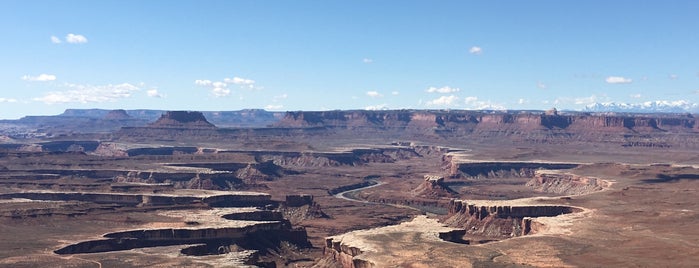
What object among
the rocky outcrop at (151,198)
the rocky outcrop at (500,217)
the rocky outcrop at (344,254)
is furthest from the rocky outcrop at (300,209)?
the rocky outcrop at (344,254)

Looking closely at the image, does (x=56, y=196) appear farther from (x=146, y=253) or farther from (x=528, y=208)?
(x=528, y=208)

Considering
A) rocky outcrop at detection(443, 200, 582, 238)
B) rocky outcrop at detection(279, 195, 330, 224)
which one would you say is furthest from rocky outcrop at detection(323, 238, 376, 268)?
rocky outcrop at detection(279, 195, 330, 224)

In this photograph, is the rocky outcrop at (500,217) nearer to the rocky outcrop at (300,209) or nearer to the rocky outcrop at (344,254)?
the rocky outcrop at (300,209)

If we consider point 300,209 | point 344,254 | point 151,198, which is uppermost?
point 151,198

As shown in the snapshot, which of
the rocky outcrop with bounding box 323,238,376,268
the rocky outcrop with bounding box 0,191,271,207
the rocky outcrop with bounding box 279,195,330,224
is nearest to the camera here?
the rocky outcrop with bounding box 323,238,376,268

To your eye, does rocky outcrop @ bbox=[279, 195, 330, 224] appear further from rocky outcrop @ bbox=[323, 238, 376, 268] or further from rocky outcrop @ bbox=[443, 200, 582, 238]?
rocky outcrop @ bbox=[323, 238, 376, 268]

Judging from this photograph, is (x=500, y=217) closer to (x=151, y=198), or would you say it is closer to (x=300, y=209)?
(x=300, y=209)

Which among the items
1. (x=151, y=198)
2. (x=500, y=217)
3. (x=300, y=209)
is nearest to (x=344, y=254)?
(x=500, y=217)

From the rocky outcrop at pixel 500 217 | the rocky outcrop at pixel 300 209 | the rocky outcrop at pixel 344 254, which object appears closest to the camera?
the rocky outcrop at pixel 344 254

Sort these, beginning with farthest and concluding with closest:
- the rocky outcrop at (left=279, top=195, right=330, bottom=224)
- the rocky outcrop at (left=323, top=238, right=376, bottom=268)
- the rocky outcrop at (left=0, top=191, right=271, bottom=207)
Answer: the rocky outcrop at (left=279, top=195, right=330, bottom=224)
the rocky outcrop at (left=0, top=191, right=271, bottom=207)
the rocky outcrop at (left=323, top=238, right=376, bottom=268)

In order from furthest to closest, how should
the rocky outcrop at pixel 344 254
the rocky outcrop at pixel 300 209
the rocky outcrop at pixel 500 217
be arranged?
the rocky outcrop at pixel 300 209, the rocky outcrop at pixel 500 217, the rocky outcrop at pixel 344 254

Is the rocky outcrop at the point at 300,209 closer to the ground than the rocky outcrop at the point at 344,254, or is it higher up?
closer to the ground

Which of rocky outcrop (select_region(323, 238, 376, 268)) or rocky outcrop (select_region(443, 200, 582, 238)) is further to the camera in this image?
rocky outcrop (select_region(443, 200, 582, 238))
